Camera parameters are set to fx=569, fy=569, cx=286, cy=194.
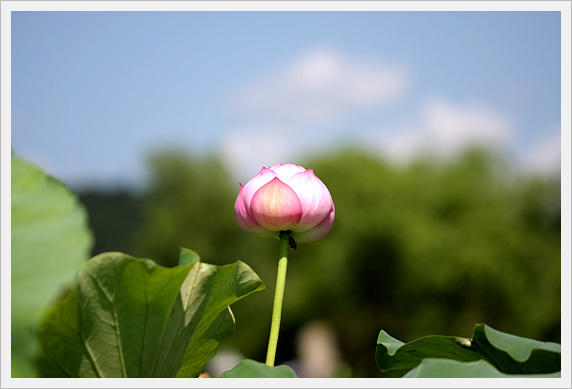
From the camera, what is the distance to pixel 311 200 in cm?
47

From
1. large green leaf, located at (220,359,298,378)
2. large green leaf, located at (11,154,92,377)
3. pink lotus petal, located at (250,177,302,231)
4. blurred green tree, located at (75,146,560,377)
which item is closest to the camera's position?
large green leaf, located at (11,154,92,377)

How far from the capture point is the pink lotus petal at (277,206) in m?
0.46

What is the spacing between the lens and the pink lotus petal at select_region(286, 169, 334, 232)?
0.47 meters

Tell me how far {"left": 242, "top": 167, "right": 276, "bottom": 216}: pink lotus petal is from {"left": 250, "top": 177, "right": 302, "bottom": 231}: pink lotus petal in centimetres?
1

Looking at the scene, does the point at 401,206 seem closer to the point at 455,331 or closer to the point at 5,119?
the point at 455,331

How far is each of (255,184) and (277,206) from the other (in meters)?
0.03

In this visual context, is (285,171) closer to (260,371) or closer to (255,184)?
(255,184)

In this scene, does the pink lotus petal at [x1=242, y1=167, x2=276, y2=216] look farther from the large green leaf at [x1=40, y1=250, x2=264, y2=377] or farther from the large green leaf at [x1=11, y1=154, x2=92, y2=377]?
the large green leaf at [x1=11, y1=154, x2=92, y2=377]

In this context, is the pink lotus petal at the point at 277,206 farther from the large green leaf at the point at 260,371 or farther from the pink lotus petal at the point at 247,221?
the large green leaf at the point at 260,371

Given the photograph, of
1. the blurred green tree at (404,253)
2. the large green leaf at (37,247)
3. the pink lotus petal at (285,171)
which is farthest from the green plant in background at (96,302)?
the blurred green tree at (404,253)

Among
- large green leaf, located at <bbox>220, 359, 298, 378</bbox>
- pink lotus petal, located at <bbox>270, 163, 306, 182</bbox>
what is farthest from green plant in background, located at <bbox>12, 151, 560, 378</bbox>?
large green leaf, located at <bbox>220, 359, 298, 378</bbox>

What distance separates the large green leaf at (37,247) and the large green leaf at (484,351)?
225 millimetres

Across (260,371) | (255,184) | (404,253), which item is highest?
(255,184)

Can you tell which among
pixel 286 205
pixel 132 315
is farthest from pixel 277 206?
pixel 132 315
